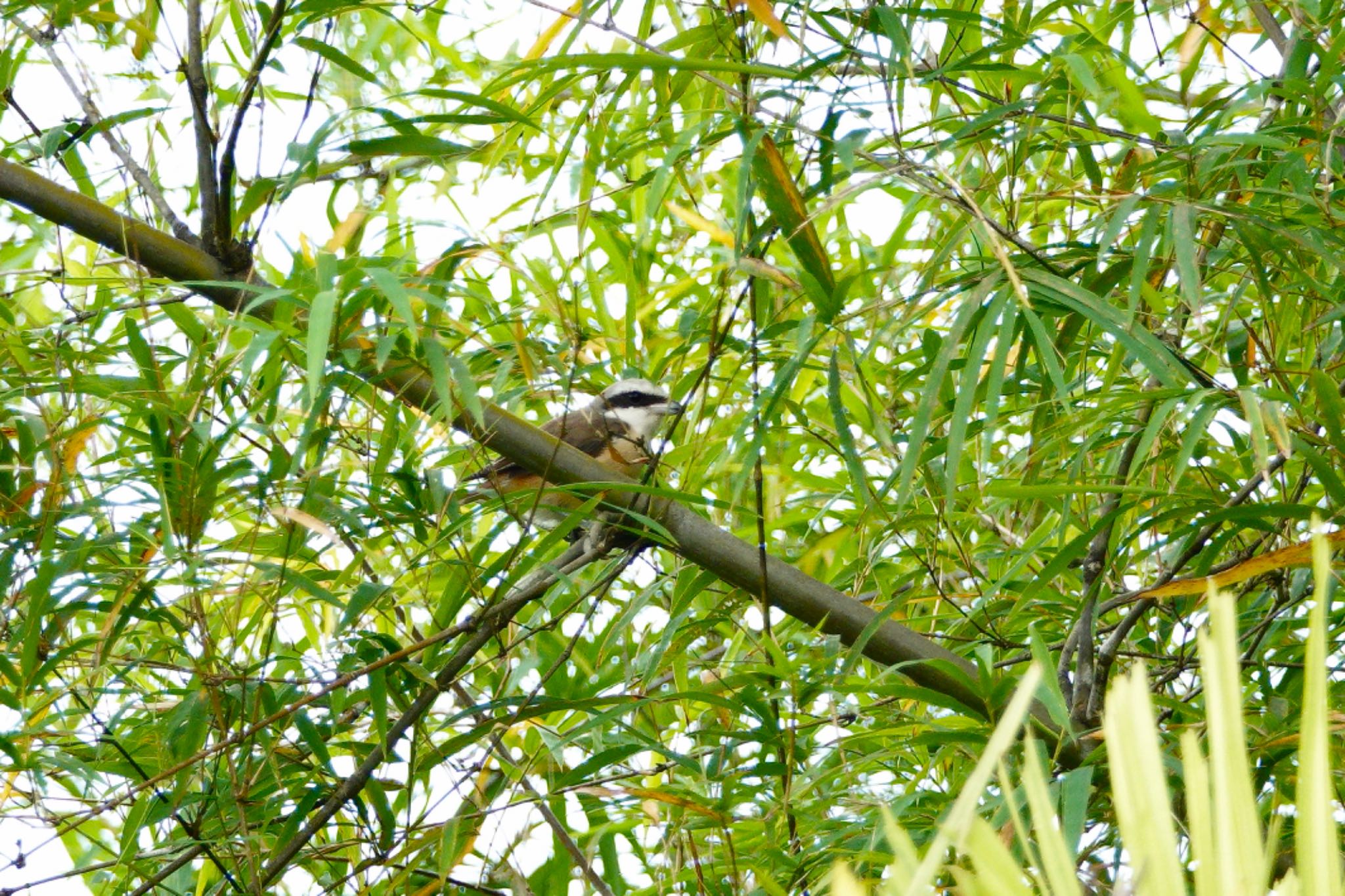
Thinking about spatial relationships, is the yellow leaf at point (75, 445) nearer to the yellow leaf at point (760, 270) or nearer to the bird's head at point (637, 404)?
the yellow leaf at point (760, 270)

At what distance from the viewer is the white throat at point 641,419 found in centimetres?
414

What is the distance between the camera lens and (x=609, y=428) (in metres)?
3.80

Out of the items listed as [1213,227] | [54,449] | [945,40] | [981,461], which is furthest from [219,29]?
[1213,227]

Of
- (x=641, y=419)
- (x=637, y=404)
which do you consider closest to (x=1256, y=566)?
(x=637, y=404)

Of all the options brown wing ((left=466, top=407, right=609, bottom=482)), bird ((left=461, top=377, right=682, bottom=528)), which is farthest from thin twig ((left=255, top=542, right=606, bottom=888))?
brown wing ((left=466, top=407, right=609, bottom=482))

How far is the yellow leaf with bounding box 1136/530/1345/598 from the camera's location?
1894 millimetres

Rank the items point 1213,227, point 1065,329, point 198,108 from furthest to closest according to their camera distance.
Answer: point 1213,227 < point 1065,329 < point 198,108

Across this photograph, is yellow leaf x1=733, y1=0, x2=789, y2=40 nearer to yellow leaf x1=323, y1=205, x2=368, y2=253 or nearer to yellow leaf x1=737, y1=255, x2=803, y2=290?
yellow leaf x1=737, y1=255, x2=803, y2=290

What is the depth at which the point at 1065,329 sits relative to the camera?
2.28 metres

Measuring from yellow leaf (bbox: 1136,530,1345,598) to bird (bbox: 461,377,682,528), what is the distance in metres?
1.62

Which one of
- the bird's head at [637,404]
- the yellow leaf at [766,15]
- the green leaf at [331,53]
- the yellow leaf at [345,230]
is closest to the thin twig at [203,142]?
the green leaf at [331,53]

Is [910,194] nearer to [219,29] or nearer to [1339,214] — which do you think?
[1339,214]

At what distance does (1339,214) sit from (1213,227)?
35 centimetres

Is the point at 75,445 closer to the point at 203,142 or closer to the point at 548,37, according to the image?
the point at 203,142
